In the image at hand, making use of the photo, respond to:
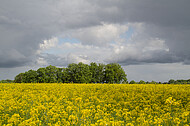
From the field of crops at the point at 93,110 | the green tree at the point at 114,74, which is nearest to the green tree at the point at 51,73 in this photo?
the green tree at the point at 114,74

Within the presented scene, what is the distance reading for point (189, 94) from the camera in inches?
688

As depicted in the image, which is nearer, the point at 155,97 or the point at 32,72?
the point at 155,97

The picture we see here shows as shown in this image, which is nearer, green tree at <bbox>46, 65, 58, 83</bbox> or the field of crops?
the field of crops

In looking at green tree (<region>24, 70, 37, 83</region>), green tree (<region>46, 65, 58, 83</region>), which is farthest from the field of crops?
green tree (<region>24, 70, 37, 83</region>)

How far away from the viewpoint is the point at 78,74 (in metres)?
54.8

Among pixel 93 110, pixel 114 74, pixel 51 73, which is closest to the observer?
pixel 93 110

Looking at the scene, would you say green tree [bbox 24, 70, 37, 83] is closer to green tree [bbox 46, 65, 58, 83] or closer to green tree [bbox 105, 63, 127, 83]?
green tree [bbox 46, 65, 58, 83]

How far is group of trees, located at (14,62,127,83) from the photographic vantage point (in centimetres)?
5312

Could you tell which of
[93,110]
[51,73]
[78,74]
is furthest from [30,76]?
[93,110]

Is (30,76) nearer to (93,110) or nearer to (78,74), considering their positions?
(78,74)

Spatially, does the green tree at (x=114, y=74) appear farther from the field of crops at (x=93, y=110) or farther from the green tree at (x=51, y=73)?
the field of crops at (x=93, y=110)

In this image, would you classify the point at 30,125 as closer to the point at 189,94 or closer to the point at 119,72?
the point at 189,94

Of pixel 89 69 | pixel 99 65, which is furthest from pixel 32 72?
pixel 99 65

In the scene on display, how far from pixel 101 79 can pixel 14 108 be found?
159 ft
